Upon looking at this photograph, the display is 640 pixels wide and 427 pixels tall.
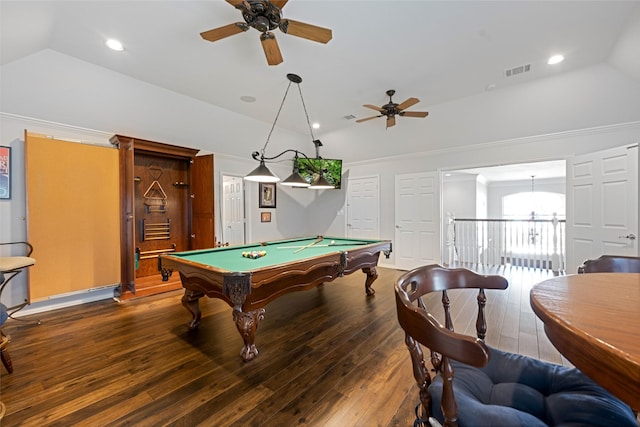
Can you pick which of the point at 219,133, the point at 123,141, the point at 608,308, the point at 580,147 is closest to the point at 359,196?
the point at 219,133

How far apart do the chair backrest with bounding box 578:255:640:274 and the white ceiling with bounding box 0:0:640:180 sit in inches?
94.5

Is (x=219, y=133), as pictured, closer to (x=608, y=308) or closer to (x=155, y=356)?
(x=155, y=356)

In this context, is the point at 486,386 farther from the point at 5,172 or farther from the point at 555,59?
the point at 5,172

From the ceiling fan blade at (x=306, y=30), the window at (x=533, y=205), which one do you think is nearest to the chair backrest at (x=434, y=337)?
the ceiling fan blade at (x=306, y=30)

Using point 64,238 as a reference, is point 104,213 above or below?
above

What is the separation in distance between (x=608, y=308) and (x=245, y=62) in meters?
3.96

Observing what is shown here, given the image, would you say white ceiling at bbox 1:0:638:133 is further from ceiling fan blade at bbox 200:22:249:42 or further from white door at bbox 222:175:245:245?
white door at bbox 222:175:245:245

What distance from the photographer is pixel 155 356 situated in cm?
229

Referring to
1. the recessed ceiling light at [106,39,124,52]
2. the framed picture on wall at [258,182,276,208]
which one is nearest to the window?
the framed picture on wall at [258,182,276,208]

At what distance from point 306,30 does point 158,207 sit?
392 centimetres

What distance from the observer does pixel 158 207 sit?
15.2 ft

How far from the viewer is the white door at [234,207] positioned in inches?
227

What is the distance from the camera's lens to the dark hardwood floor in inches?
64.8

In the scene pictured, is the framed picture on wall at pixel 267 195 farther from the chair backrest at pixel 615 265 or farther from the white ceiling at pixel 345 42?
the chair backrest at pixel 615 265
